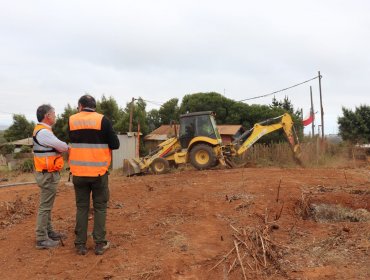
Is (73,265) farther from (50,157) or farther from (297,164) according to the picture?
(297,164)

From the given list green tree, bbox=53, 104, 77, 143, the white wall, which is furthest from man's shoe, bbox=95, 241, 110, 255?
green tree, bbox=53, 104, 77, 143

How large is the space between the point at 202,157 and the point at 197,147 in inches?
16.2

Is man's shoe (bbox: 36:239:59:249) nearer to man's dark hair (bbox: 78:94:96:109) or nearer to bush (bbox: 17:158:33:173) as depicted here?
man's dark hair (bbox: 78:94:96:109)

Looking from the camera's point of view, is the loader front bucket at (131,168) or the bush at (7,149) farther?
the bush at (7,149)

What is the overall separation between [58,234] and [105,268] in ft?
3.97

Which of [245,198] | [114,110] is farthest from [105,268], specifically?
[114,110]

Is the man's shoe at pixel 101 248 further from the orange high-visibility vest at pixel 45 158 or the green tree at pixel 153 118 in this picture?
the green tree at pixel 153 118

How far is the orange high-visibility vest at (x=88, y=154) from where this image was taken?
4316 millimetres

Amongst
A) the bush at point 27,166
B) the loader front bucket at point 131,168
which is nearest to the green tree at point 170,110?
the bush at point 27,166

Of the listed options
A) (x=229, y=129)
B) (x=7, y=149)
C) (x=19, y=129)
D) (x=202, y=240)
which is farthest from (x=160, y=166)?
(x=19, y=129)

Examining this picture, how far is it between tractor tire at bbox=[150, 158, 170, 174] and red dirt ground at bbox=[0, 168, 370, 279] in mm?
6818

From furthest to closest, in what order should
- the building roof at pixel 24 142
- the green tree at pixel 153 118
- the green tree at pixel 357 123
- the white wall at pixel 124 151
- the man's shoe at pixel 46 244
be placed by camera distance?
the green tree at pixel 153 118 < the green tree at pixel 357 123 < the building roof at pixel 24 142 < the white wall at pixel 124 151 < the man's shoe at pixel 46 244

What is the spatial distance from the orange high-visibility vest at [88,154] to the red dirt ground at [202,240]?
94 centimetres

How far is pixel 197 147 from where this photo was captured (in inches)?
547
